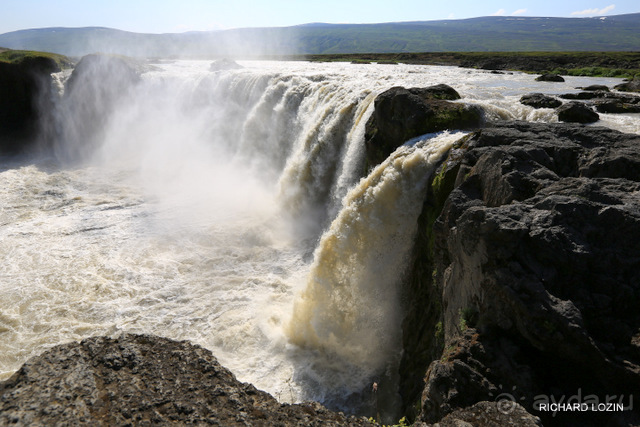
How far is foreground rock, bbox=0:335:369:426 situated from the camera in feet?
15.0

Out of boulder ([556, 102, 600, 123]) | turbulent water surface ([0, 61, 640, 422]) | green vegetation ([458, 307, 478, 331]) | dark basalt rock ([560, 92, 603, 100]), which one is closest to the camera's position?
green vegetation ([458, 307, 478, 331])

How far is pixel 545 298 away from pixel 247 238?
13.2 metres

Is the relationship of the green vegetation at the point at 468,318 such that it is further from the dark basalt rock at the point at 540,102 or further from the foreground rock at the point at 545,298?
the dark basalt rock at the point at 540,102

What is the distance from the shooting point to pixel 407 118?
12.5 m

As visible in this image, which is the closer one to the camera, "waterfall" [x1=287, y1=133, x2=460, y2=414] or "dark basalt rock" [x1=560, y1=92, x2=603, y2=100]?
"waterfall" [x1=287, y1=133, x2=460, y2=414]

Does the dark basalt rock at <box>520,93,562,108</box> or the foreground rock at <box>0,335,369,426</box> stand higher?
the dark basalt rock at <box>520,93,562,108</box>

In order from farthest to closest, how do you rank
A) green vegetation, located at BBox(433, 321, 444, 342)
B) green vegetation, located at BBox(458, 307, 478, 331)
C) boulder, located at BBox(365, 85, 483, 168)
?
boulder, located at BBox(365, 85, 483, 168) < green vegetation, located at BBox(433, 321, 444, 342) < green vegetation, located at BBox(458, 307, 478, 331)

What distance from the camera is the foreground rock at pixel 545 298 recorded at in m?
4.67

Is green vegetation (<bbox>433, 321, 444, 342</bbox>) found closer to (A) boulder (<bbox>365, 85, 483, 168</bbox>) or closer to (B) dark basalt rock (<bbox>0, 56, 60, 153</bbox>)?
(A) boulder (<bbox>365, 85, 483, 168</bbox>)

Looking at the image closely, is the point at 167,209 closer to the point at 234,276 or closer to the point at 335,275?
the point at 234,276

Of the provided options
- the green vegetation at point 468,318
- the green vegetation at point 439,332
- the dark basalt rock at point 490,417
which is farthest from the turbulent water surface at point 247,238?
the dark basalt rock at point 490,417

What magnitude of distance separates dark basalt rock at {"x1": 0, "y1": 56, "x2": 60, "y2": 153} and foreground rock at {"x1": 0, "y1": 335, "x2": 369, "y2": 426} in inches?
1256

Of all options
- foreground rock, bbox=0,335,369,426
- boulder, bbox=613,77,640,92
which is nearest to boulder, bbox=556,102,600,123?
boulder, bbox=613,77,640,92

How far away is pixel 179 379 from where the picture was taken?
5.32 metres
